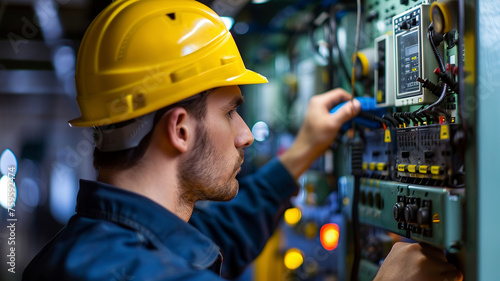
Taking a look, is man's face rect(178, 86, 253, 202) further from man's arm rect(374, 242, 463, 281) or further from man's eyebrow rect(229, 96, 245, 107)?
man's arm rect(374, 242, 463, 281)

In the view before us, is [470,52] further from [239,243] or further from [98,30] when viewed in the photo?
[239,243]

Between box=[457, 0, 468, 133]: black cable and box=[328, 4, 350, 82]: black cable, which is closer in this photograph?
box=[457, 0, 468, 133]: black cable

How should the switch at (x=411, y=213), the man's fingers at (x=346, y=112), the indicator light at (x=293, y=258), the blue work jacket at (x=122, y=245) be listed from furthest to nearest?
the indicator light at (x=293, y=258) → the man's fingers at (x=346, y=112) → the switch at (x=411, y=213) → the blue work jacket at (x=122, y=245)

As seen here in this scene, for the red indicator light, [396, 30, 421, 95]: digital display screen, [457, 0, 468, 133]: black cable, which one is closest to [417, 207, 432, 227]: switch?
[457, 0, 468, 133]: black cable

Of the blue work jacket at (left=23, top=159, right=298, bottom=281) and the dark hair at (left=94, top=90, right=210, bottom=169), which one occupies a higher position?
the dark hair at (left=94, top=90, right=210, bottom=169)

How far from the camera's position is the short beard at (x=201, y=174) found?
1.18 metres

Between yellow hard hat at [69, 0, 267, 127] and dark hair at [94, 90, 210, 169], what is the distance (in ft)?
0.12

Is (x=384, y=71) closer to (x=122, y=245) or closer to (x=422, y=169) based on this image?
(x=422, y=169)

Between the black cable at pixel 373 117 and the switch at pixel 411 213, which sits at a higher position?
the black cable at pixel 373 117

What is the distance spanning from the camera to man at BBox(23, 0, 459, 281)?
3.49 feet

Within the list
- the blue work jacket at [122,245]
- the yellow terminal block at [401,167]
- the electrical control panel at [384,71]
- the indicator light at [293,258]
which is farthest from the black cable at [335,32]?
the indicator light at [293,258]

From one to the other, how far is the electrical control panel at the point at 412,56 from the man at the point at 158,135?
41 cm

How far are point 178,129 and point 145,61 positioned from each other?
0.19 metres

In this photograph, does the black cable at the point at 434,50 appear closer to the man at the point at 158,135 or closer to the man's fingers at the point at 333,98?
the man at the point at 158,135
